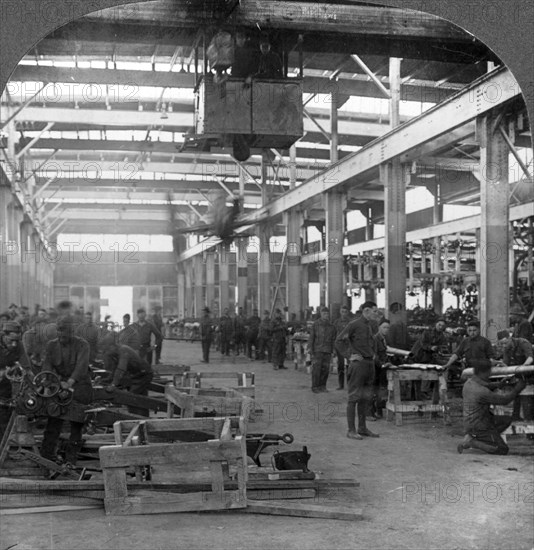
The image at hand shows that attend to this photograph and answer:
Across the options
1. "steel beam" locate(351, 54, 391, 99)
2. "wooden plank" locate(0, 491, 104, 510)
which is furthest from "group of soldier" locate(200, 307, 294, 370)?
"wooden plank" locate(0, 491, 104, 510)

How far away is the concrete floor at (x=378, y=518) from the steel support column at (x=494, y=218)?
2098mm

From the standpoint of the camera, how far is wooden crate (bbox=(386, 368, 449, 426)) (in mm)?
8594

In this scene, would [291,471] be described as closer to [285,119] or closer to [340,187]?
[285,119]

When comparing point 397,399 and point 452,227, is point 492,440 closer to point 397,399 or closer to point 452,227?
point 397,399

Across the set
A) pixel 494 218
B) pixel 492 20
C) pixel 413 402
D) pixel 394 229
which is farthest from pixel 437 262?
pixel 492 20

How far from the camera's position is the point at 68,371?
249 inches

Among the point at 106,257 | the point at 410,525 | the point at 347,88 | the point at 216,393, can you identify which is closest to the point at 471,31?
the point at 410,525

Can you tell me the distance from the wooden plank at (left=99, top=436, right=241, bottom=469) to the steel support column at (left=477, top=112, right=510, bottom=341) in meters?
4.98

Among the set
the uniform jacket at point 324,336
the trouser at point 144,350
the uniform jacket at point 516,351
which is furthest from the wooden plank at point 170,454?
the trouser at point 144,350

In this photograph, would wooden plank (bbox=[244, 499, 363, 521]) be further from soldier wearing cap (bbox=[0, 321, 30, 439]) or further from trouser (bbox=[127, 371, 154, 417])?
trouser (bbox=[127, 371, 154, 417])

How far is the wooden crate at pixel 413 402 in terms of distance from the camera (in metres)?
8.59

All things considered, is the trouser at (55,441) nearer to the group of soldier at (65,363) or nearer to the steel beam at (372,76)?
the group of soldier at (65,363)

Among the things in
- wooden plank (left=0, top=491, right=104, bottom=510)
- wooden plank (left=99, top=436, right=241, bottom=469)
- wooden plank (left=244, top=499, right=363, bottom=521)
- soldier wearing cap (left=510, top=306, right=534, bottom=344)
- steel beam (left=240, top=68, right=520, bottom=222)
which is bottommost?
wooden plank (left=244, top=499, right=363, bottom=521)

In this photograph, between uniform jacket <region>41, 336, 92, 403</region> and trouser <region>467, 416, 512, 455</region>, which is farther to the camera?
trouser <region>467, 416, 512, 455</region>
